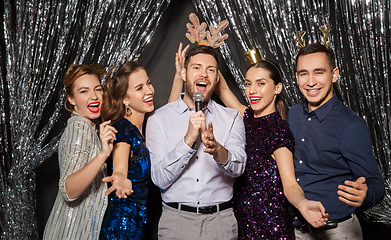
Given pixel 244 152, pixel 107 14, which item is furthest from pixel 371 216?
pixel 107 14

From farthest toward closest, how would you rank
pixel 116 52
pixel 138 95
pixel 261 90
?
1. pixel 116 52
2. pixel 138 95
3. pixel 261 90

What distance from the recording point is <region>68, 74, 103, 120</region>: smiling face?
216cm

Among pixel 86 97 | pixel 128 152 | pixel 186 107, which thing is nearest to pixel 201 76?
pixel 186 107

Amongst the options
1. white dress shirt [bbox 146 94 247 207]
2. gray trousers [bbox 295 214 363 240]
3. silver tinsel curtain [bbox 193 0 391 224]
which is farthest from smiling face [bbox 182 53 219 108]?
gray trousers [bbox 295 214 363 240]

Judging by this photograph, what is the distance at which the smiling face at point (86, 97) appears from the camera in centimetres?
216

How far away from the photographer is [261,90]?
6.79 feet

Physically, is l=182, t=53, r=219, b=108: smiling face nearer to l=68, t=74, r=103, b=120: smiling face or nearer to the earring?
the earring

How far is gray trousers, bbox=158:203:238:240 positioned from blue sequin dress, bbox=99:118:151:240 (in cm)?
16

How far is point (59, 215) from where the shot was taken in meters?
2.02

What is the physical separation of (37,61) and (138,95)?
36.4 inches

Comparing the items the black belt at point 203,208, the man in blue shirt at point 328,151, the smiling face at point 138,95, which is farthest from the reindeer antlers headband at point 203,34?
the black belt at point 203,208

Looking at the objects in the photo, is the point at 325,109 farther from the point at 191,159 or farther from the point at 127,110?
the point at 127,110

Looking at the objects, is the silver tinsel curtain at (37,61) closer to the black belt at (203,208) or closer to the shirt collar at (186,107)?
the shirt collar at (186,107)

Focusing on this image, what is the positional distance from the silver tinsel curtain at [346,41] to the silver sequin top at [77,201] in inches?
50.0
